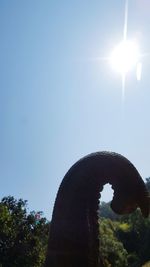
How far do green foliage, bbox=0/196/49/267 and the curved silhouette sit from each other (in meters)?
22.5

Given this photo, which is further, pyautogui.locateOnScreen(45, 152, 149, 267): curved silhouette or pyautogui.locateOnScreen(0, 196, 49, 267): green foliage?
pyautogui.locateOnScreen(0, 196, 49, 267): green foliage

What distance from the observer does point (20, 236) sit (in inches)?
1075

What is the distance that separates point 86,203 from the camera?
3.01 m

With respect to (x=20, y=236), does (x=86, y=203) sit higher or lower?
lower

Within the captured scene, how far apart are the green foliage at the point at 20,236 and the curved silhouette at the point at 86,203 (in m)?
22.5

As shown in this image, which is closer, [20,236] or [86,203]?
[86,203]

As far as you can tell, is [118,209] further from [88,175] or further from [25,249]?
[25,249]

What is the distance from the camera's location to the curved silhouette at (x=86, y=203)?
9.30 feet

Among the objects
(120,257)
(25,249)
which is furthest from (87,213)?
(120,257)

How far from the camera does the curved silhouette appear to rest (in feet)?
9.30

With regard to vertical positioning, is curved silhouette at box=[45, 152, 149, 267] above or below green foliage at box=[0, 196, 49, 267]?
below

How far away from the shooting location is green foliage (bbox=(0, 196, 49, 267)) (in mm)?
25220

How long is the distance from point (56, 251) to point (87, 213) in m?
0.36

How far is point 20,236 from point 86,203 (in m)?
25.4
